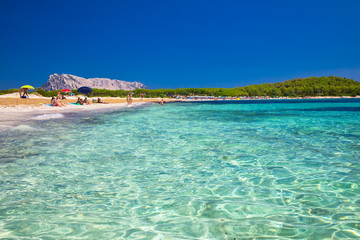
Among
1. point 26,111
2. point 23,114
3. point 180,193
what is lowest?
point 180,193

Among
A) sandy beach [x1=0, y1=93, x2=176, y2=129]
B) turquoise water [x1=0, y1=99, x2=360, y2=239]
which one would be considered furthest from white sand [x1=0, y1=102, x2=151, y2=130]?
turquoise water [x1=0, y1=99, x2=360, y2=239]

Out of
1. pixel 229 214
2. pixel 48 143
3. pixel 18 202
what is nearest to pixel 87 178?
pixel 18 202

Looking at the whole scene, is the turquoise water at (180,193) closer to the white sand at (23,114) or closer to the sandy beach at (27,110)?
the white sand at (23,114)

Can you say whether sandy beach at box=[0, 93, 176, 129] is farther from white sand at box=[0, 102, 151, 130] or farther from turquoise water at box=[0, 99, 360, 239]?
turquoise water at box=[0, 99, 360, 239]

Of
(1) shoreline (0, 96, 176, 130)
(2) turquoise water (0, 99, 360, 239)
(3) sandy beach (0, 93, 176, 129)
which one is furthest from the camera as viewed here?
(3) sandy beach (0, 93, 176, 129)

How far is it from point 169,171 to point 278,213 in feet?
10.1

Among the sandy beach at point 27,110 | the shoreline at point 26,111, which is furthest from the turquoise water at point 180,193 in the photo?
the sandy beach at point 27,110

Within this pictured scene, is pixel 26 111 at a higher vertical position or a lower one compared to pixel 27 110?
lower

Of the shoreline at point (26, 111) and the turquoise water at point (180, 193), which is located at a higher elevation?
the shoreline at point (26, 111)

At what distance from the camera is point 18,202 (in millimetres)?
4312

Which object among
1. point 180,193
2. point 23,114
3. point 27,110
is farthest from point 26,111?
point 180,193

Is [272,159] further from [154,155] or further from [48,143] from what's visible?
[48,143]

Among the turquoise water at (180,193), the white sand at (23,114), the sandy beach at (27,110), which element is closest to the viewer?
the turquoise water at (180,193)

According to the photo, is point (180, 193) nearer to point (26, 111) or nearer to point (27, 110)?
point (26, 111)
